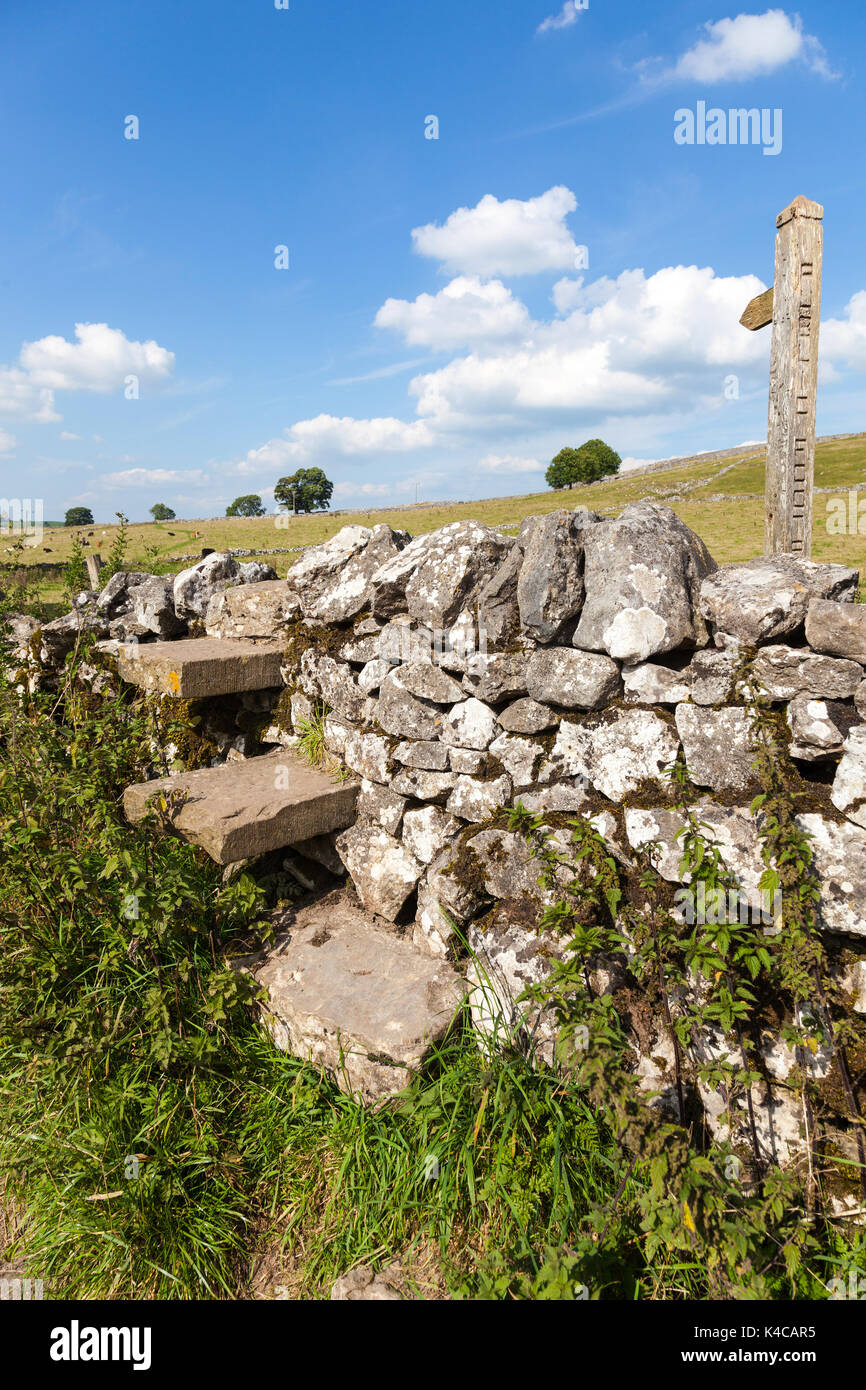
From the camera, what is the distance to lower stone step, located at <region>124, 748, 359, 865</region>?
3658 millimetres

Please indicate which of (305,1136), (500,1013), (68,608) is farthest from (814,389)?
(68,608)

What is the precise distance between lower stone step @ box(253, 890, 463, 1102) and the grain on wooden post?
3063 mm

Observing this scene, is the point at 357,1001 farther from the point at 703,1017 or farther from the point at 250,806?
the point at 703,1017

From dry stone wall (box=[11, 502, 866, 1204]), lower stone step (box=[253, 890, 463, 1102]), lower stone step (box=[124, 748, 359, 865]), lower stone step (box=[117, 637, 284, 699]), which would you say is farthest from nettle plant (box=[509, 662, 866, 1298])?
lower stone step (box=[117, 637, 284, 699])

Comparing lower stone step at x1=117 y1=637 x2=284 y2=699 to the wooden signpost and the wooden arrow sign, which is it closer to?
the wooden signpost

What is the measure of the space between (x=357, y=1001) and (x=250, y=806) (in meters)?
1.18

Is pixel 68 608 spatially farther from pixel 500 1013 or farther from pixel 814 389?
pixel 814 389

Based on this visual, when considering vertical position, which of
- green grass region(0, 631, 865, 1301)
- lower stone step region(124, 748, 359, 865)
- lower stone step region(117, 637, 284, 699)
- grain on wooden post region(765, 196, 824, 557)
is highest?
grain on wooden post region(765, 196, 824, 557)

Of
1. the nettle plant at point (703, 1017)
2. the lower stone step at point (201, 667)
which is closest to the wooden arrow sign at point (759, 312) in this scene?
the nettle plant at point (703, 1017)

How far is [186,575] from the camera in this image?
17.5 ft

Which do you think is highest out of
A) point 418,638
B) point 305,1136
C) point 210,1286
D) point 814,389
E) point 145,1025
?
point 814,389

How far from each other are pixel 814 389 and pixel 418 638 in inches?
98.9

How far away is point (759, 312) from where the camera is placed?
3.79 m

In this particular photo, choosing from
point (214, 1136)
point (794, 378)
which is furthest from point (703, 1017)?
point (794, 378)
